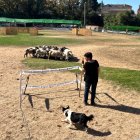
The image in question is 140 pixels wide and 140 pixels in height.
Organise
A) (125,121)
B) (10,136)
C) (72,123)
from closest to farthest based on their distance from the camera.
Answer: (10,136) < (72,123) < (125,121)

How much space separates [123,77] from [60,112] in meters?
6.86

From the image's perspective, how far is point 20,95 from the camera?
14062 millimetres

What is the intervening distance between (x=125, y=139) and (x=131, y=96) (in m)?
4.91

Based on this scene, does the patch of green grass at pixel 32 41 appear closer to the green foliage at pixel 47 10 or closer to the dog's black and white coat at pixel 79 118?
the dog's black and white coat at pixel 79 118

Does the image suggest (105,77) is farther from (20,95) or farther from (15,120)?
(15,120)

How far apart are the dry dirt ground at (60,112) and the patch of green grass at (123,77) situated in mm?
623

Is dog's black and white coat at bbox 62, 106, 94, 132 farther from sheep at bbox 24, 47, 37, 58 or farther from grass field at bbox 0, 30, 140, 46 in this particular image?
grass field at bbox 0, 30, 140, 46

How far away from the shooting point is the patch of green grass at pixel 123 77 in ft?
57.2

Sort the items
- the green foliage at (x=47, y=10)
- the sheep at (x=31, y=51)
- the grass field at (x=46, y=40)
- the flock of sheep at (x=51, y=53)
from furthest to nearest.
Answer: the green foliage at (x=47, y=10) < the grass field at (x=46, y=40) < the sheep at (x=31, y=51) < the flock of sheep at (x=51, y=53)

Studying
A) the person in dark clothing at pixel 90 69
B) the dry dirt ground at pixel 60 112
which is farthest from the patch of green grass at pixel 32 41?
the person in dark clothing at pixel 90 69

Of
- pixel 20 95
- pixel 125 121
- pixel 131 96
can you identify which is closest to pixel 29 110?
pixel 20 95

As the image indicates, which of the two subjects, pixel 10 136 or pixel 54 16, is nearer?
pixel 10 136

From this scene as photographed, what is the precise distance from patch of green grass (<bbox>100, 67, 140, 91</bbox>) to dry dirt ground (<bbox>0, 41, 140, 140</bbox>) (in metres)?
0.62

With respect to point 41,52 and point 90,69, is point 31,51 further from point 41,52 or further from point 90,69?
point 90,69
